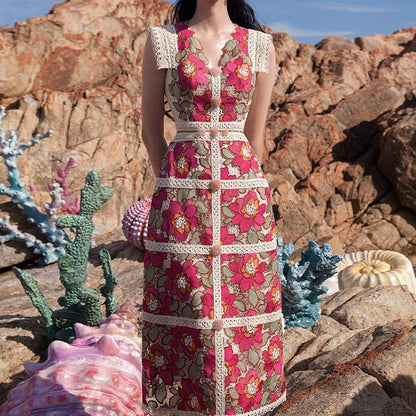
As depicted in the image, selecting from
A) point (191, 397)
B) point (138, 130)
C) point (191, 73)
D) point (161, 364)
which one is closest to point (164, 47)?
point (191, 73)

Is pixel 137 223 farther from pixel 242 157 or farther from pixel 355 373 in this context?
pixel 242 157

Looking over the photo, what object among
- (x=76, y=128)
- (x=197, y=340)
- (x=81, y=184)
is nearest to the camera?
(x=197, y=340)

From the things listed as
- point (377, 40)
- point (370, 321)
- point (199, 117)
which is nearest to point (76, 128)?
point (370, 321)

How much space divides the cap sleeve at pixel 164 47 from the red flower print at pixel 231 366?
124cm

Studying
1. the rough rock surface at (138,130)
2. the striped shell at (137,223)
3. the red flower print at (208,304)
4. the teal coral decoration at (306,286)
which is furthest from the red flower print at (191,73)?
the rough rock surface at (138,130)

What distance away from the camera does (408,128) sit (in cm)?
1352

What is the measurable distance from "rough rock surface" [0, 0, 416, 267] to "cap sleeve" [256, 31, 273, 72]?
803 cm

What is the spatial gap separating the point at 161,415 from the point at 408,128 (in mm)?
12821

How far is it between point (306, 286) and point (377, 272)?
3.59 metres

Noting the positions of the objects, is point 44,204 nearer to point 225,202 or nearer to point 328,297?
point 328,297

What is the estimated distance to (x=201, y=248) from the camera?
215 centimetres

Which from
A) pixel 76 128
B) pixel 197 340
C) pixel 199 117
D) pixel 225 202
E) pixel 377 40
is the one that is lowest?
pixel 197 340

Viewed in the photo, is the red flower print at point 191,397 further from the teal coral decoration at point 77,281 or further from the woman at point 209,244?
the teal coral decoration at point 77,281

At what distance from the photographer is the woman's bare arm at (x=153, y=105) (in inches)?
90.2
